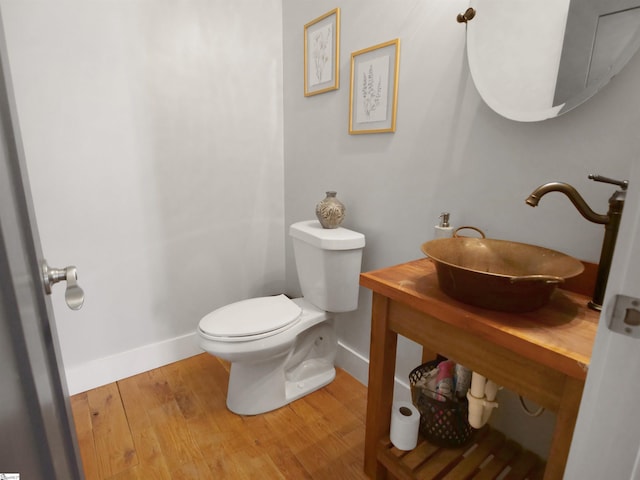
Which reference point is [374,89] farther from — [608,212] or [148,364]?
[148,364]

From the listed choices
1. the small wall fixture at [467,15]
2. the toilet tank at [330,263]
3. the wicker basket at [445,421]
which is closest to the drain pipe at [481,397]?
the wicker basket at [445,421]

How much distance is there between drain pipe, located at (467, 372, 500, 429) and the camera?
37.2 inches

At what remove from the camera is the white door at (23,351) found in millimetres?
405

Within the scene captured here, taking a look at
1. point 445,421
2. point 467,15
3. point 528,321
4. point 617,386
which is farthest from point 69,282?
point 467,15

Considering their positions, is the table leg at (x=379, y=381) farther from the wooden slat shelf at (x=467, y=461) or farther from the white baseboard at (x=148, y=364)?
the white baseboard at (x=148, y=364)

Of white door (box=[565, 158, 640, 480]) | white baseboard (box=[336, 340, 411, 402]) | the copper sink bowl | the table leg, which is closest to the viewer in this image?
white door (box=[565, 158, 640, 480])

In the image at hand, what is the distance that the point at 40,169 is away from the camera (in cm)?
142

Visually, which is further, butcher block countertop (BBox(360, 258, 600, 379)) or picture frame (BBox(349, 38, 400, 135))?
picture frame (BBox(349, 38, 400, 135))

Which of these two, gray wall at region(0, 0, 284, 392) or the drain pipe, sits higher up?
gray wall at region(0, 0, 284, 392)

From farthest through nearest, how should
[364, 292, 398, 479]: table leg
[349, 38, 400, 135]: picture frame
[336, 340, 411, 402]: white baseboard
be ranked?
[336, 340, 411, 402]: white baseboard → [349, 38, 400, 135]: picture frame → [364, 292, 398, 479]: table leg

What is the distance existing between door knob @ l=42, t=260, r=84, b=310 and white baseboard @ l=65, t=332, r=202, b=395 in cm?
128

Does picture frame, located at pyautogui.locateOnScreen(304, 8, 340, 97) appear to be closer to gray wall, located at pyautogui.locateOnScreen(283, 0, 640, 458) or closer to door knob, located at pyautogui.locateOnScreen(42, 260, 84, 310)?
gray wall, located at pyautogui.locateOnScreen(283, 0, 640, 458)

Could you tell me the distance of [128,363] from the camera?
5.83 ft

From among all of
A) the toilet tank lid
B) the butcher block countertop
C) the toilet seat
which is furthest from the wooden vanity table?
the toilet seat
